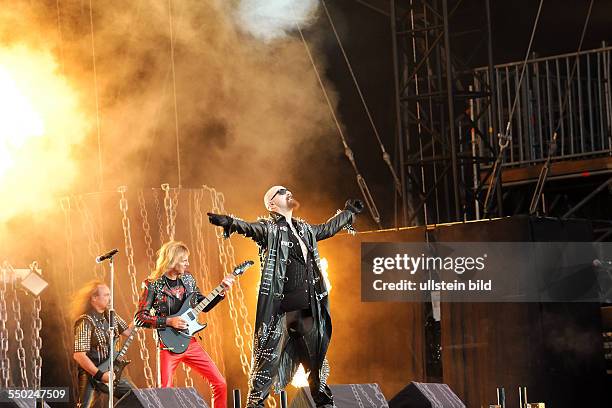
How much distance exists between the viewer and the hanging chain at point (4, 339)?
42.3 ft

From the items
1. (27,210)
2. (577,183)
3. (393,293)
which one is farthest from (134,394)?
(577,183)

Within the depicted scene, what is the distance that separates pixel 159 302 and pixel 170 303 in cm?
9

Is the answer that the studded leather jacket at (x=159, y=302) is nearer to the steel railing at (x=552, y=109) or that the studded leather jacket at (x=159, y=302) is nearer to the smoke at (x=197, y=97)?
the smoke at (x=197, y=97)

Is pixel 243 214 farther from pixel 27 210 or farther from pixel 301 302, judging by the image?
pixel 301 302

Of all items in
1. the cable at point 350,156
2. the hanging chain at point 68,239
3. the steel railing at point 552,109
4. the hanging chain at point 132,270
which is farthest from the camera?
the steel railing at point 552,109

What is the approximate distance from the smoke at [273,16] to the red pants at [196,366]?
5.52 meters

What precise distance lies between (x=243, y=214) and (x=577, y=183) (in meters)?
4.21

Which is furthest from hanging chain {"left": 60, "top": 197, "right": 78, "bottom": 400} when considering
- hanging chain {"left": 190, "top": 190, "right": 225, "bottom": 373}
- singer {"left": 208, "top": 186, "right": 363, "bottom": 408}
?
singer {"left": 208, "top": 186, "right": 363, "bottom": 408}

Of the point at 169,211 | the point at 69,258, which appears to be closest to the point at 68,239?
the point at 69,258

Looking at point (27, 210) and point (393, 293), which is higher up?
point (27, 210)

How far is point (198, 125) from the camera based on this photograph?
14180 millimetres

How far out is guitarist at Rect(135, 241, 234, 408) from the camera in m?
9.38

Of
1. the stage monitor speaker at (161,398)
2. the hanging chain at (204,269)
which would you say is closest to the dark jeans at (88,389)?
the stage monitor speaker at (161,398)

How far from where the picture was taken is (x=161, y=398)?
8156 mm
